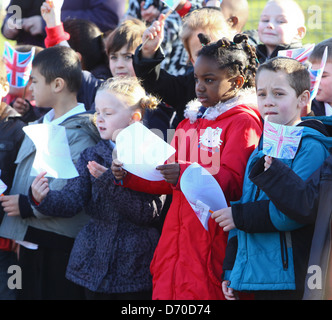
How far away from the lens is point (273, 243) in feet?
8.87

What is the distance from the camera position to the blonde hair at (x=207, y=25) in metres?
3.82

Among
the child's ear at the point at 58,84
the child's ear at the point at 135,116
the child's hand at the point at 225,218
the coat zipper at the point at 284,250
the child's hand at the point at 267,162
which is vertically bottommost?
the coat zipper at the point at 284,250

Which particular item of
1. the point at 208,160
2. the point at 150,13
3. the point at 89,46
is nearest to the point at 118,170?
the point at 208,160

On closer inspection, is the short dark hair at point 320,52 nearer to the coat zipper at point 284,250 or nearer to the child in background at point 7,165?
the coat zipper at point 284,250

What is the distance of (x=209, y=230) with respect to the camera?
9.96 feet

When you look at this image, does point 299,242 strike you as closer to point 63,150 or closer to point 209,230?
point 209,230

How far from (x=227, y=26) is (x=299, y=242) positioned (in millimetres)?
1734

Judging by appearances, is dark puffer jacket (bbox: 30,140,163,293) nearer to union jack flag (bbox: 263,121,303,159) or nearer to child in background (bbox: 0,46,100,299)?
child in background (bbox: 0,46,100,299)

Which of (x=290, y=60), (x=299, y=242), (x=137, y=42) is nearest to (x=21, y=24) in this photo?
(x=137, y=42)

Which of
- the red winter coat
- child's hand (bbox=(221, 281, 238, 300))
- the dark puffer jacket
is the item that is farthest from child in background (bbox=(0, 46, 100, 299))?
child's hand (bbox=(221, 281, 238, 300))

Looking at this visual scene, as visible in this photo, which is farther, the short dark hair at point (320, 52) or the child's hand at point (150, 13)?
the child's hand at point (150, 13)

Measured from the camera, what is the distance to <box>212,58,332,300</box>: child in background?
264 cm

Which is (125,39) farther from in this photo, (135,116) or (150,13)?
(135,116)

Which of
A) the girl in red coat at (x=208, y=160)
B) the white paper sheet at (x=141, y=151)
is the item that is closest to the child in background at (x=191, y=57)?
the girl in red coat at (x=208, y=160)
